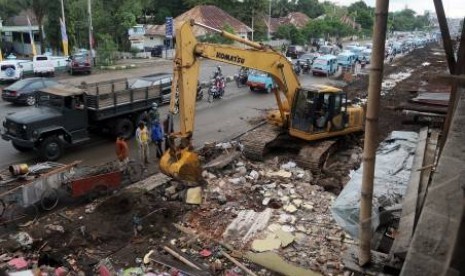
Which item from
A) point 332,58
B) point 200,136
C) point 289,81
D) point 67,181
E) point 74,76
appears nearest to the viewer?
point 67,181

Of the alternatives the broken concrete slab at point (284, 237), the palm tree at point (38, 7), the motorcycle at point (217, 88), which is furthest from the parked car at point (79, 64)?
the broken concrete slab at point (284, 237)

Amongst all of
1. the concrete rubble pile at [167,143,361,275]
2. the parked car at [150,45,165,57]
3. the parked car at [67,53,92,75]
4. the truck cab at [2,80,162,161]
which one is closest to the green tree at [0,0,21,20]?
the parked car at [67,53,92,75]

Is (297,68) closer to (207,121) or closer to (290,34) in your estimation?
(207,121)

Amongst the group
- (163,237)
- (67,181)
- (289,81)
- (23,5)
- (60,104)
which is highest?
(23,5)

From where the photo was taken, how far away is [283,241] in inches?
363

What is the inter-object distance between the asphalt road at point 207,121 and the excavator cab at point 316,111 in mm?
3809

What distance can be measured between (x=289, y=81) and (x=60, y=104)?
7.17 m

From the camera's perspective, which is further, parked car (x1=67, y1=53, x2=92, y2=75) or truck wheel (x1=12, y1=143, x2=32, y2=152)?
parked car (x1=67, y1=53, x2=92, y2=75)

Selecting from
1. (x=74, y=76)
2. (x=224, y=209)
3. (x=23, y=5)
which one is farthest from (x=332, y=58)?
(x=224, y=209)

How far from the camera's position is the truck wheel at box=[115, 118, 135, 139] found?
A: 1623cm

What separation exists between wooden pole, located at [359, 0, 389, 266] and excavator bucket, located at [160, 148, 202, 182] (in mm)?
6281

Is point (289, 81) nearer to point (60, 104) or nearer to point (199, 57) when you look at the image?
point (199, 57)

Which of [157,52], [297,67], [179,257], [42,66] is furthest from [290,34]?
[179,257]

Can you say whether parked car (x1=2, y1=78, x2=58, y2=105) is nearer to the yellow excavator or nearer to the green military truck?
the green military truck
